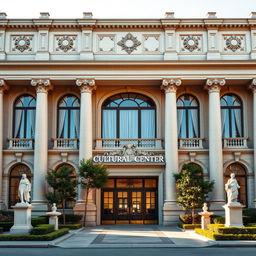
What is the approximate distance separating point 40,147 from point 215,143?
14.9m

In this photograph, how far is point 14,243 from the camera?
78.8 ft

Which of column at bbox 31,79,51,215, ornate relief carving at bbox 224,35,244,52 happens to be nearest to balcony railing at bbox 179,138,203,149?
ornate relief carving at bbox 224,35,244,52

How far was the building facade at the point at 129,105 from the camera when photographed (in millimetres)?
40094

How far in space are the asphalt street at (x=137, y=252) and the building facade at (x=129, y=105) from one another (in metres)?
16.7

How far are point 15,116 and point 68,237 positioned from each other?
57.8 feet

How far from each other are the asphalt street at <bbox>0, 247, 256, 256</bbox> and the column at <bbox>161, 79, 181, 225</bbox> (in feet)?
52.6

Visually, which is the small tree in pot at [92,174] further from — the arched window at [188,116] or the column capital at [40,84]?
the arched window at [188,116]

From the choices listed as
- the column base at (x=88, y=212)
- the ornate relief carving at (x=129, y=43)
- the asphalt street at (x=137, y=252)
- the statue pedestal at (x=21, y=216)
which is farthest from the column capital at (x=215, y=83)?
the asphalt street at (x=137, y=252)

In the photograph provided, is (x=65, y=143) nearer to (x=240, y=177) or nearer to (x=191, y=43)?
(x=191, y=43)

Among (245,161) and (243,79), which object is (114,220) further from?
(243,79)

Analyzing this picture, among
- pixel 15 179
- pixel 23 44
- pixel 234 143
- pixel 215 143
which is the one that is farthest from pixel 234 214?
pixel 23 44

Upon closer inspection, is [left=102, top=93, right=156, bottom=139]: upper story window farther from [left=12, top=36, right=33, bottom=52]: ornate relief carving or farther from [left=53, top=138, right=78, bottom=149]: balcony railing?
[left=12, top=36, right=33, bottom=52]: ornate relief carving

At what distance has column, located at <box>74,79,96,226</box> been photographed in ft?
127

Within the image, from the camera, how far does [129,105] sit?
142 feet
